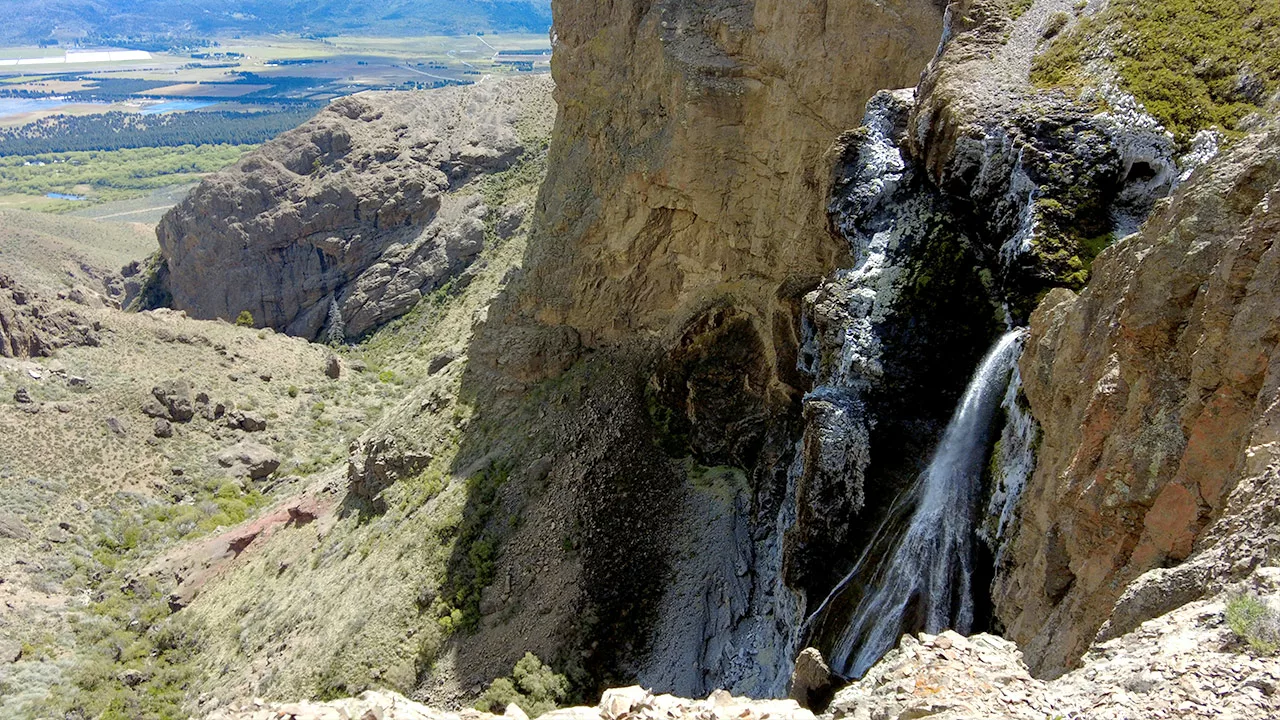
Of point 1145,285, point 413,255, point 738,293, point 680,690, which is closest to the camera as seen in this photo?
point 1145,285

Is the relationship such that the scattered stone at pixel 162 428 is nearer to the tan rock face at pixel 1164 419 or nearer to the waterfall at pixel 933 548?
the waterfall at pixel 933 548

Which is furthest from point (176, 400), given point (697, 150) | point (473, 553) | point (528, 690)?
point (697, 150)

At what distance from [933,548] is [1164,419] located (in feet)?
21.5

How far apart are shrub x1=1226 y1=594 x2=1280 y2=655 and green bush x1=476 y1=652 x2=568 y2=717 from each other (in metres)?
17.5

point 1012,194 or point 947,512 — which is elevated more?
point 1012,194

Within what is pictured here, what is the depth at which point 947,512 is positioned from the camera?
52.4 ft

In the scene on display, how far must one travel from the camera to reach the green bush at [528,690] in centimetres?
2205

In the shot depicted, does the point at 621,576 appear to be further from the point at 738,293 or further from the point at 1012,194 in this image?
the point at 1012,194

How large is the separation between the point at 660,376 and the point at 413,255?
33745 millimetres

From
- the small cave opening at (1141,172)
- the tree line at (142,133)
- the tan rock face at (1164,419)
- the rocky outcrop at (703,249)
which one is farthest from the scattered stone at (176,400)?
the tree line at (142,133)

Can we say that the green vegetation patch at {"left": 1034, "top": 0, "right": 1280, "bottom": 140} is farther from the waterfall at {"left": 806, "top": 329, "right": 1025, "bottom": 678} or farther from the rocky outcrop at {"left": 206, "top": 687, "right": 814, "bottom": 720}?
the rocky outcrop at {"left": 206, "top": 687, "right": 814, "bottom": 720}

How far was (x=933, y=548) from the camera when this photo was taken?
51.9ft

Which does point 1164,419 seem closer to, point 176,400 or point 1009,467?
point 1009,467

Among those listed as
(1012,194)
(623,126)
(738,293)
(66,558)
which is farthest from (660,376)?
(66,558)
